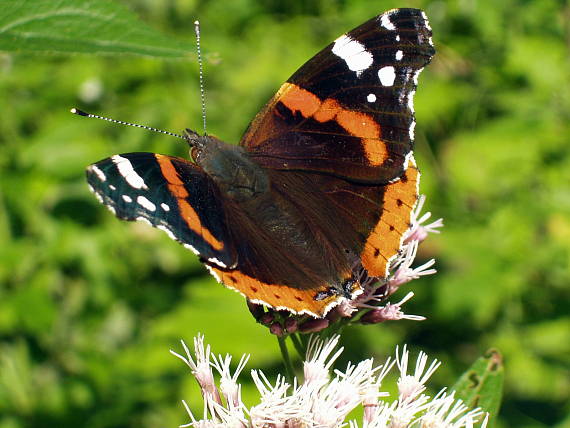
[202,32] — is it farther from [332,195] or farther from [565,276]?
[332,195]

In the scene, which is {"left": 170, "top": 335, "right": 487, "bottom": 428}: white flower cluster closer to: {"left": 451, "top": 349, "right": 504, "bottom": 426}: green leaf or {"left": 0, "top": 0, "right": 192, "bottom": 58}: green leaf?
{"left": 451, "top": 349, "right": 504, "bottom": 426}: green leaf

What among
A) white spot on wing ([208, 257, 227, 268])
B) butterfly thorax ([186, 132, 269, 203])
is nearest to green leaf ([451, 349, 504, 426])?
white spot on wing ([208, 257, 227, 268])

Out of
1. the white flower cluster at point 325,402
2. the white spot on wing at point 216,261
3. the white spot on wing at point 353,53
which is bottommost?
the white flower cluster at point 325,402

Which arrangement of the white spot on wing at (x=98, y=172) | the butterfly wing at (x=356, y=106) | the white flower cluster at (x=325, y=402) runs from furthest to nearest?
the butterfly wing at (x=356, y=106) < the white spot on wing at (x=98, y=172) < the white flower cluster at (x=325, y=402)

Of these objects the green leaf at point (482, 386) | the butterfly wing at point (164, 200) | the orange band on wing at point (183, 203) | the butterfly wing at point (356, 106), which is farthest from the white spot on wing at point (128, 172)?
the green leaf at point (482, 386)

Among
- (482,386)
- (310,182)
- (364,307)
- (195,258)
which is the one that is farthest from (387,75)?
(195,258)

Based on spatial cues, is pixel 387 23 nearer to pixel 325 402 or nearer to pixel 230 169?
pixel 230 169

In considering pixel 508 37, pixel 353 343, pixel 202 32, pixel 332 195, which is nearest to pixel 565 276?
pixel 353 343

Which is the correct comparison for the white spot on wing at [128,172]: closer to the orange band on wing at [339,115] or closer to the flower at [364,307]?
the flower at [364,307]
